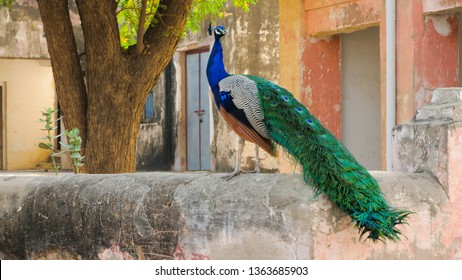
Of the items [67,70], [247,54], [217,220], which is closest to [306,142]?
[217,220]

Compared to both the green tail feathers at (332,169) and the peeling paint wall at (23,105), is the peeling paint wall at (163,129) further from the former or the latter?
the green tail feathers at (332,169)

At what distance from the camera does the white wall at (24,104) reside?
64.2 ft

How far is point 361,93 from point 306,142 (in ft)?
24.2

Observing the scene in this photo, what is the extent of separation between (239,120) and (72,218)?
1118 millimetres

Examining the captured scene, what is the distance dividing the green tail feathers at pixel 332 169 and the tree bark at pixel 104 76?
11.0ft

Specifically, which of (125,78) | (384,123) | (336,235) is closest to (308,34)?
(384,123)

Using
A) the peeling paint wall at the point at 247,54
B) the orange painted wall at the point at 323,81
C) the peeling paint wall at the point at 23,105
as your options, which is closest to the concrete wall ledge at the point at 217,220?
the orange painted wall at the point at 323,81

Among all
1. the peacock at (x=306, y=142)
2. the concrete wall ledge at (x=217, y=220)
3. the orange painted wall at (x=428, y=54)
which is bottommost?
the concrete wall ledge at (x=217, y=220)

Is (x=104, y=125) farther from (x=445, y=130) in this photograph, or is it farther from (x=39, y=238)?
(x=445, y=130)

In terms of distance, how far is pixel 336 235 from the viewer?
181 inches

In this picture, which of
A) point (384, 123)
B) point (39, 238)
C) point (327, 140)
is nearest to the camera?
point (327, 140)

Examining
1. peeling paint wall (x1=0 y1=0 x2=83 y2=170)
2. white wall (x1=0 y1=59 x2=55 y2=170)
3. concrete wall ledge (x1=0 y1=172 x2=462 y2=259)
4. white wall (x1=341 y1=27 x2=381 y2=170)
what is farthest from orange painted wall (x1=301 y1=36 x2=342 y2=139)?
white wall (x1=0 y1=59 x2=55 y2=170)

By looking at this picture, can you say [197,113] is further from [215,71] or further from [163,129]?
[215,71]

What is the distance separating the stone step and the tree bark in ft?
12.4
